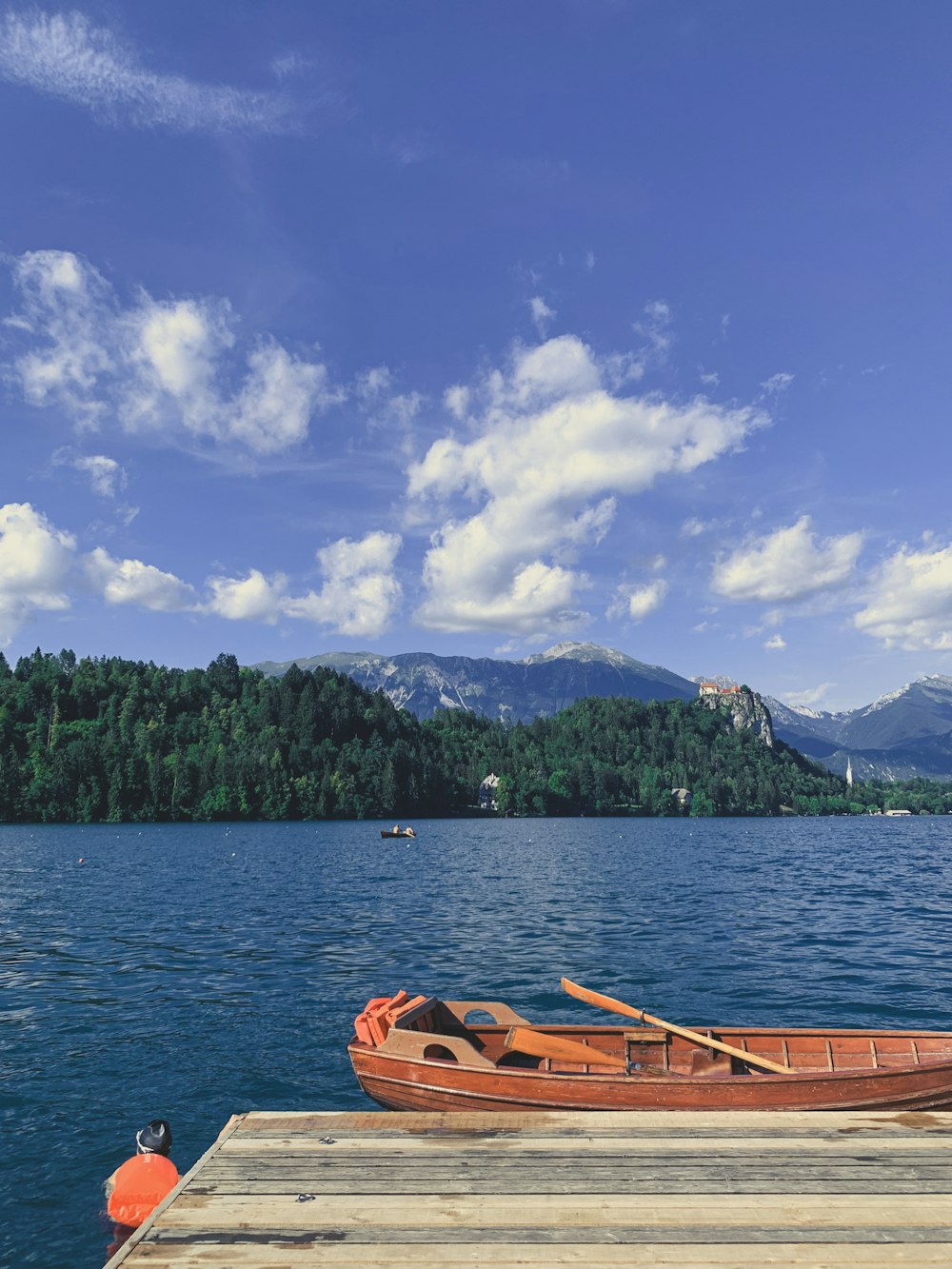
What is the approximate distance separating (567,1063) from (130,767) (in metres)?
185

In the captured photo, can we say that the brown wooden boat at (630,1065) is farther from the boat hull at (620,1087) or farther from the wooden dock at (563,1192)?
the wooden dock at (563,1192)

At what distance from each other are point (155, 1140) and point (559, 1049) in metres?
7.77

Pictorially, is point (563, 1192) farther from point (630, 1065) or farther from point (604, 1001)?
point (604, 1001)

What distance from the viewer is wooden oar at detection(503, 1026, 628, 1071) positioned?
640 inches

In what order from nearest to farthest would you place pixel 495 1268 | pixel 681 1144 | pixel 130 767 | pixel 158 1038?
pixel 495 1268 < pixel 681 1144 < pixel 158 1038 < pixel 130 767

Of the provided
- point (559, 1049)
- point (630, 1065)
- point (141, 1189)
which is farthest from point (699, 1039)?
point (141, 1189)

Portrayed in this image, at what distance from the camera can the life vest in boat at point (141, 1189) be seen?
42.3ft

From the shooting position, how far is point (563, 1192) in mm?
9562

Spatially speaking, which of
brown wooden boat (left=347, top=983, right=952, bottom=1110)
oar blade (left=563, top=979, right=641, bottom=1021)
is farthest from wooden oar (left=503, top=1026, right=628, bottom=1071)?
oar blade (left=563, top=979, right=641, bottom=1021)

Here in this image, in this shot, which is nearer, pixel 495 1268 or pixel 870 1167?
pixel 495 1268

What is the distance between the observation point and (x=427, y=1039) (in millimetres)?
15922

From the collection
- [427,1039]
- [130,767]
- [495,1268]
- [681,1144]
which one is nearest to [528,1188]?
[495,1268]

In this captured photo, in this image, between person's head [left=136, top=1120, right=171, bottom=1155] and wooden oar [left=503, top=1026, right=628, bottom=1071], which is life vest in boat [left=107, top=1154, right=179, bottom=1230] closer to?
person's head [left=136, top=1120, right=171, bottom=1155]

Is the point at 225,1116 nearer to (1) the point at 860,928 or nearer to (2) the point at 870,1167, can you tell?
(2) the point at 870,1167
